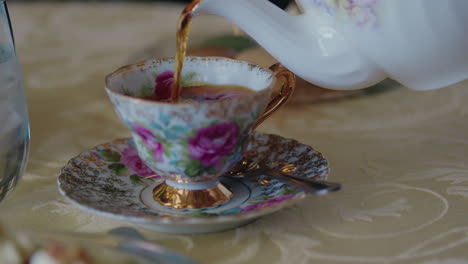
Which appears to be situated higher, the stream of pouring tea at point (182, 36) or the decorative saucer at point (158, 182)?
the stream of pouring tea at point (182, 36)

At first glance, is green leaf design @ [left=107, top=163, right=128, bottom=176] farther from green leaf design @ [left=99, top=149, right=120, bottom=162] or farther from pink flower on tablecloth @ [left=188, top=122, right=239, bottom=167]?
pink flower on tablecloth @ [left=188, top=122, right=239, bottom=167]

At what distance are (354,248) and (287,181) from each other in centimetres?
9

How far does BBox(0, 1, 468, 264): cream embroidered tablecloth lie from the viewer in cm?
44

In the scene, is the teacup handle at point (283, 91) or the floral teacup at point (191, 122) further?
the teacup handle at point (283, 91)

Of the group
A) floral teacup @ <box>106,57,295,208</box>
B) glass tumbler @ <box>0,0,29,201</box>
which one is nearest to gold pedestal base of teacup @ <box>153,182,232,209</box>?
floral teacup @ <box>106,57,295,208</box>

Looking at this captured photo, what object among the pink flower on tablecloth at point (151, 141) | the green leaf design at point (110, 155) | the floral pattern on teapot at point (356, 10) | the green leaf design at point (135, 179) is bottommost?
the green leaf design at point (135, 179)

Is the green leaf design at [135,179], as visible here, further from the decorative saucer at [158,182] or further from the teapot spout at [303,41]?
the teapot spout at [303,41]

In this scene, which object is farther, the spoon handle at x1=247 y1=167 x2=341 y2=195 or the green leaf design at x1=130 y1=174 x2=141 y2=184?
the green leaf design at x1=130 y1=174 x2=141 y2=184

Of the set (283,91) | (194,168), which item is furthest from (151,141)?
(283,91)

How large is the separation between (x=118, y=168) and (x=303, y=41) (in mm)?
212

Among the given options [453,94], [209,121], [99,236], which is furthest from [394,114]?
[99,236]

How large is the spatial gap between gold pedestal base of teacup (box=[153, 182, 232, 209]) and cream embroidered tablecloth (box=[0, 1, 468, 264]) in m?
0.04

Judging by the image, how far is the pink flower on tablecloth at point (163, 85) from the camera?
1.79ft

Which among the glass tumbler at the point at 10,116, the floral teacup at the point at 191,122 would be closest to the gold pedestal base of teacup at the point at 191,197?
the floral teacup at the point at 191,122
